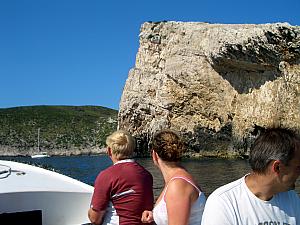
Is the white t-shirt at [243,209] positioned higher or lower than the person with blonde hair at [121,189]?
higher

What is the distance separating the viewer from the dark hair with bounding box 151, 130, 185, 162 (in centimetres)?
284

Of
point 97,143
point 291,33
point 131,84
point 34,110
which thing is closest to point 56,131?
point 97,143

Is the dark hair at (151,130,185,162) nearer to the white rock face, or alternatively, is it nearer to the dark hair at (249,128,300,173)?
the dark hair at (249,128,300,173)

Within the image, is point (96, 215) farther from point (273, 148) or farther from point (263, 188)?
point (273, 148)

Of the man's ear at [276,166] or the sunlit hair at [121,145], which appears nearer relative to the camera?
the man's ear at [276,166]

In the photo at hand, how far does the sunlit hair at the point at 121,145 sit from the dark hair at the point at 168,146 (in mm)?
532

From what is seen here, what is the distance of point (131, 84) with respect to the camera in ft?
185

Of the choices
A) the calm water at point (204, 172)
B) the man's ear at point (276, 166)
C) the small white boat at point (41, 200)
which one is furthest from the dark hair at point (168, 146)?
the calm water at point (204, 172)

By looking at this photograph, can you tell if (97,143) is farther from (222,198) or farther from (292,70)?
(222,198)

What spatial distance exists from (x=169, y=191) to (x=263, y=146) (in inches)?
29.5

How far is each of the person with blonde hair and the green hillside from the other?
4061 inches

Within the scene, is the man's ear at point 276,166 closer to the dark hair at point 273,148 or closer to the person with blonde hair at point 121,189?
the dark hair at point 273,148

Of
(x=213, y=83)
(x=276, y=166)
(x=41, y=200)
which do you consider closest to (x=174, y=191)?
(x=276, y=166)

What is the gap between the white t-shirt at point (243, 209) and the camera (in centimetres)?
196
